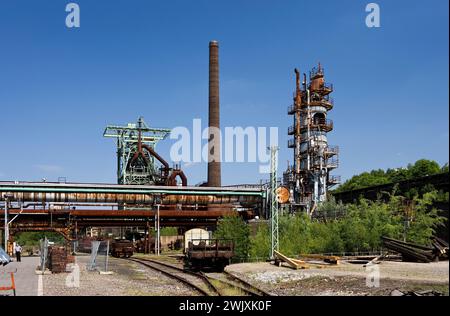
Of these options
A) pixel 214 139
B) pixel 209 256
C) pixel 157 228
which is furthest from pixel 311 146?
pixel 209 256

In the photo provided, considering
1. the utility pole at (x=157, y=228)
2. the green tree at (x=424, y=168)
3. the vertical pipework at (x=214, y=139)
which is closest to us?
the utility pole at (x=157, y=228)

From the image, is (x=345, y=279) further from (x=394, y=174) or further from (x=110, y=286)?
(x=394, y=174)

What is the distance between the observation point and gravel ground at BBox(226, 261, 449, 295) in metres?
14.4

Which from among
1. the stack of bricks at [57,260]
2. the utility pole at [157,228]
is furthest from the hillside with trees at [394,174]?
the stack of bricks at [57,260]

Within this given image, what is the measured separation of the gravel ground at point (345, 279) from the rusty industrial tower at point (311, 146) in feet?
104

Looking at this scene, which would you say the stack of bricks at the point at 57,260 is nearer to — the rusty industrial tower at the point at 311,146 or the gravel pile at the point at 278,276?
the gravel pile at the point at 278,276

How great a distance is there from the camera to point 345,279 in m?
16.7

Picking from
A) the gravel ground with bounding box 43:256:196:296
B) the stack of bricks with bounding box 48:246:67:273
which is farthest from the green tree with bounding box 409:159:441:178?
the stack of bricks with bounding box 48:246:67:273

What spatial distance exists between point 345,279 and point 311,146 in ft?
127

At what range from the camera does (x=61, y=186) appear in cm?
4772

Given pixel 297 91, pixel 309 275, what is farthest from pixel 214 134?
A: pixel 309 275

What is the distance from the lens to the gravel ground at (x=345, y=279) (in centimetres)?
1438

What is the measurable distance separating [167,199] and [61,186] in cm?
1079
